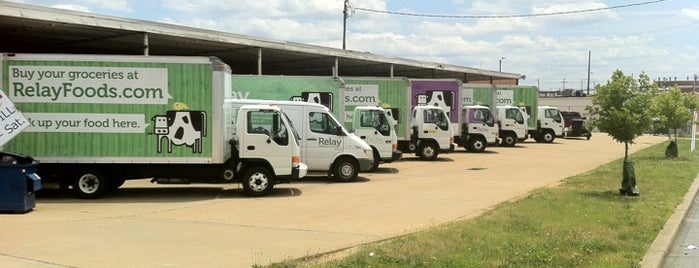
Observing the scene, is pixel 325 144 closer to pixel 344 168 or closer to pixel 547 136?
pixel 344 168

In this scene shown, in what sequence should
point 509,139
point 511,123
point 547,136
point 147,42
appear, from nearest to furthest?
point 147,42 → point 511,123 → point 509,139 → point 547,136

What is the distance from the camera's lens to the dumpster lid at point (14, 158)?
11.5m

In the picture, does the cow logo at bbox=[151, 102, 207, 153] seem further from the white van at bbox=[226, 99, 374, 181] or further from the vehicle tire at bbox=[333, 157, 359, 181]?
the vehicle tire at bbox=[333, 157, 359, 181]

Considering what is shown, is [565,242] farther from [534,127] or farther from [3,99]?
[534,127]

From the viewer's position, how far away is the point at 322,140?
1709 centimetres

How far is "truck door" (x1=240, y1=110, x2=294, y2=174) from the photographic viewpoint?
1384cm

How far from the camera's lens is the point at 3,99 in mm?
11703

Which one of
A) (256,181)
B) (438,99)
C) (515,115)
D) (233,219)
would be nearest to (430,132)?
(438,99)

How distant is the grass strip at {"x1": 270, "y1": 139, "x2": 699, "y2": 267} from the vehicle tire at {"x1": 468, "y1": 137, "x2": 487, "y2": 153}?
16422mm

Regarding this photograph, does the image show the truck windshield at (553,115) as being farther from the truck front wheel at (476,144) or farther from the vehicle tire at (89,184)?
the vehicle tire at (89,184)

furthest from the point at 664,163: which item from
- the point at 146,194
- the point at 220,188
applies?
the point at 146,194

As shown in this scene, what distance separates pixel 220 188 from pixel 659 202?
9645 mm

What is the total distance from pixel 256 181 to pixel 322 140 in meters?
3.59

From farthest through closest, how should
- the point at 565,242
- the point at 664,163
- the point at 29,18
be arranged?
the point at 664,163
the point at 29,18
the point at 565,242
